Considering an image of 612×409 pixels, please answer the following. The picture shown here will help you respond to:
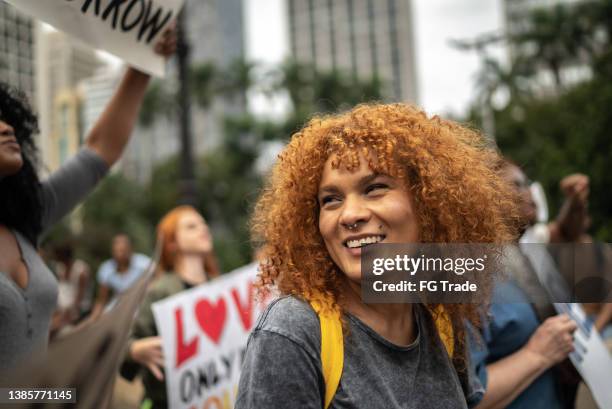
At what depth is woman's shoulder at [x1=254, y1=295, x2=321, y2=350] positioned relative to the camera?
49.7 inches

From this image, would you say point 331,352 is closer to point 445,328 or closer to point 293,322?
point 293,322

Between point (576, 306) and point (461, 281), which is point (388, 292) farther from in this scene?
point (576, 306)

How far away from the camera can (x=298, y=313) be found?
131 centimetres

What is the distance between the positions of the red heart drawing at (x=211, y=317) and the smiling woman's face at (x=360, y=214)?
1895 mm

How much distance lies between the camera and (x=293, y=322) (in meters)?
1.28

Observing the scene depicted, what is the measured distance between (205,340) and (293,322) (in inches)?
78.6

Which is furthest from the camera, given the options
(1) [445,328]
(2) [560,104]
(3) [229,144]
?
(3) [229,144]

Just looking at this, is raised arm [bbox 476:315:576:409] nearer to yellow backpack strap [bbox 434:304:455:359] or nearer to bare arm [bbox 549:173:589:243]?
yellow backpack strap [bbox 434:304:455:359]

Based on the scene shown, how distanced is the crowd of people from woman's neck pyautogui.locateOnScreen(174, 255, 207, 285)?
1.63 metres

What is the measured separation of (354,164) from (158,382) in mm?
1934

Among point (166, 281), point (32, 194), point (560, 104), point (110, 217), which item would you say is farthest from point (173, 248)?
point (110, 217)

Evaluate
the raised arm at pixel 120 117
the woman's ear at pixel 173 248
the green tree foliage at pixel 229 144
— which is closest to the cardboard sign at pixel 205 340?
the woman's ear at pixel 173 248

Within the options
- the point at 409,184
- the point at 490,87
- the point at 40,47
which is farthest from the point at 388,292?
the point at 490,87

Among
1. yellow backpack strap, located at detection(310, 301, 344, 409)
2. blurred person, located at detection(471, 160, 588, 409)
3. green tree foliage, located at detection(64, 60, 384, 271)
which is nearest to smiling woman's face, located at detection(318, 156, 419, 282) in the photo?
yellow backpack strap, located at detection(310, 301, 344, 409)
